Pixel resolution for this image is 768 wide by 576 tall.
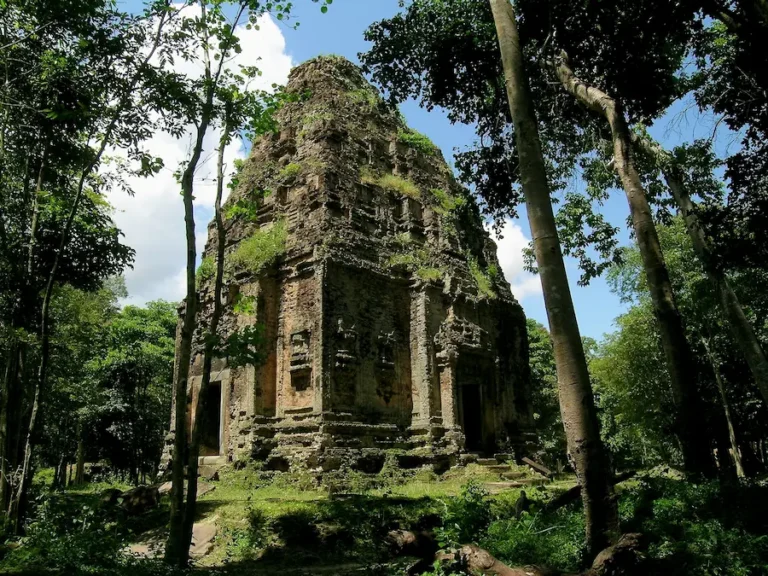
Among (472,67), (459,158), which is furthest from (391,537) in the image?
(472,67)

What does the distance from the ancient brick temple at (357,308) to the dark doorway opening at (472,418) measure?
0.17 ft

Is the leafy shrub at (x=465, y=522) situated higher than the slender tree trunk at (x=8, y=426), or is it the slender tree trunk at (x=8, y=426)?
the slender tree trunk at (x=8, y=426)

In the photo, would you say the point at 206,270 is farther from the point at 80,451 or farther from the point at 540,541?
the point at 80,451

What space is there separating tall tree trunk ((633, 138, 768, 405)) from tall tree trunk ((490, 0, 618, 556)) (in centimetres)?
409

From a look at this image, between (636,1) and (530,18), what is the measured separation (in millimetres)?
2203

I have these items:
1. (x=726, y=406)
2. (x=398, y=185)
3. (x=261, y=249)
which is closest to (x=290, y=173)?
(x=261, y=249)

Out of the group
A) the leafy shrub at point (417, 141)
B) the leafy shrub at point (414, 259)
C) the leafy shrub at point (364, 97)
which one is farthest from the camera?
the leafy shrub at point (417, 141)

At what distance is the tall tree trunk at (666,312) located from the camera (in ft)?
27.4

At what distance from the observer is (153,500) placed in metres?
11.5

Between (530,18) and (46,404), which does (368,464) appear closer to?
(530,18)

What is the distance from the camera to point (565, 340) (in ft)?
19.7

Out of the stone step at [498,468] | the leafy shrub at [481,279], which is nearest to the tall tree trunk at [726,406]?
the leafy shrub at [481,279]

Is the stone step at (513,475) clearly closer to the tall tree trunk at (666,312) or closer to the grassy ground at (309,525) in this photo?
the grassy ground at (309,525)

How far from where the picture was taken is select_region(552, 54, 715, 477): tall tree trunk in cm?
835
